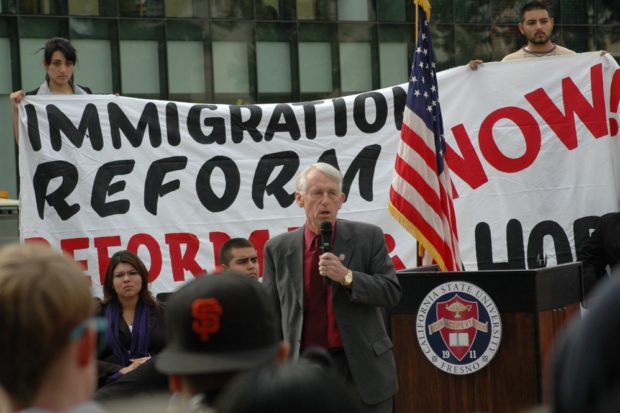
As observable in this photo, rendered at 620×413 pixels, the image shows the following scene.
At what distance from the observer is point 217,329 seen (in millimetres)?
2203

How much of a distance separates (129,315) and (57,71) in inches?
101

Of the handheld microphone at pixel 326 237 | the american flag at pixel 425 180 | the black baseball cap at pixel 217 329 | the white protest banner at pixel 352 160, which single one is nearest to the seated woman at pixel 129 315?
the handheld microphone at pixel 326 237

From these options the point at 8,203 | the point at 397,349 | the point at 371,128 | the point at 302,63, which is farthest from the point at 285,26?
the point at 397,349

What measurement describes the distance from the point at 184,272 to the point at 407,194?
1.82m

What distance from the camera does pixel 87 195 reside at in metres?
8.54

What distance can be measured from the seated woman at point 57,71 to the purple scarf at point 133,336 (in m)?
2.22

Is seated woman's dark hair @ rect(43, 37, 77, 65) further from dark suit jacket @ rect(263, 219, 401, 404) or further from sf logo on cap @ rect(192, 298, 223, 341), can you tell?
sf logo on cap @ rect(192, 298, 223, 341)

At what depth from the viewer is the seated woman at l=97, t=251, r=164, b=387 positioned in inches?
259

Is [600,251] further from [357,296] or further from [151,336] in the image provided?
[151,336]

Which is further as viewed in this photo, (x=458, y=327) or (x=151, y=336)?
(x=151, y=336)

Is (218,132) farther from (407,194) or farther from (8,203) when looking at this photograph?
(8,203)

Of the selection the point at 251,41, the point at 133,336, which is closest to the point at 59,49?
the point at 133,336

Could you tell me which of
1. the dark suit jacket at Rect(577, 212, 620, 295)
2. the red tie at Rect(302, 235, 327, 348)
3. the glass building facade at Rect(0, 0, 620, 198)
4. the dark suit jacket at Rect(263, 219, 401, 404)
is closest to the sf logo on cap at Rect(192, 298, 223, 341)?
the dark suit jacket at Rect(263, 219, 401, 404)

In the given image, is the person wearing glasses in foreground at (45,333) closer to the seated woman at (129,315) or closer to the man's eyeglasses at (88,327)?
Answer: the man's eyeglasses at (88,327)
